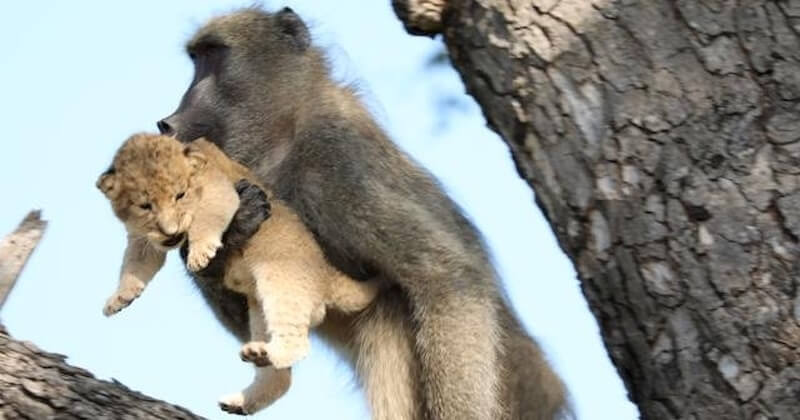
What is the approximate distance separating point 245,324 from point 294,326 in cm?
86

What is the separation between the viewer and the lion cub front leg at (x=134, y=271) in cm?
551

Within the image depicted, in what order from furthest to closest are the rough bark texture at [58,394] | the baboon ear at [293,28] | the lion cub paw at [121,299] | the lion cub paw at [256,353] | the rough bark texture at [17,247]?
the baboon ear at [293,28]
the rough bark texture at [17,247]
the lion cub paw at [121,299]
the lion cub paw at [256,353]
the rough bark texture at [58,394]

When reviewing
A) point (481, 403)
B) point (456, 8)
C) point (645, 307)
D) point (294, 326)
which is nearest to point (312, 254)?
point (294, 326)

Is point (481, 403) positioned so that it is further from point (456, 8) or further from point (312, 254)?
point (456, 8)

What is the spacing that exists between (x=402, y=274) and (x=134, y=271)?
3.69ft

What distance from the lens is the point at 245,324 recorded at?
20.4 feet

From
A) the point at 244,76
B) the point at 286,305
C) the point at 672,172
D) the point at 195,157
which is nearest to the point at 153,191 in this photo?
the point at 195,157

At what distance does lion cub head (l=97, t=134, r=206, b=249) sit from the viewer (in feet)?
17.8

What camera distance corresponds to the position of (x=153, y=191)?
5.42 metres

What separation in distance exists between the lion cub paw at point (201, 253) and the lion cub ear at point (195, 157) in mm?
314

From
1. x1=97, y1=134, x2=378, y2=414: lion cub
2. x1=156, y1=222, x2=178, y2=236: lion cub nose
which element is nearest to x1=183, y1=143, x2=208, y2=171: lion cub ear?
x1=97, y1=134, x2=378, y2=414: lion cub

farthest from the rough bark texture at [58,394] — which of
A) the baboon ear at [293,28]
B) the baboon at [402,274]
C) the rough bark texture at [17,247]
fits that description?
the baboon ear at [293,28]

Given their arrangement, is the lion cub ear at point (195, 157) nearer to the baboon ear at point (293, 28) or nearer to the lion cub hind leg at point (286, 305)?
the lion cub hind leg at point (286, 305)

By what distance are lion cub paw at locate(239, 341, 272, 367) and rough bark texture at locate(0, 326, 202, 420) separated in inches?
25.8
